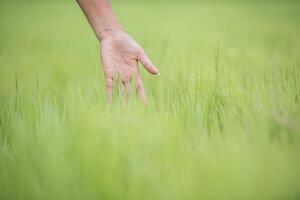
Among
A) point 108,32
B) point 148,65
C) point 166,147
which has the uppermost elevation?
point 108,32

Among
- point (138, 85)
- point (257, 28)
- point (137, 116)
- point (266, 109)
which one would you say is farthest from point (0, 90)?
point (257, 28)

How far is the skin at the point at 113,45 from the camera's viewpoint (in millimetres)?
1660

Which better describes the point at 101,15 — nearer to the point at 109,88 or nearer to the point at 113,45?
the point at 113,45

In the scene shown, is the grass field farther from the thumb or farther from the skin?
the skin

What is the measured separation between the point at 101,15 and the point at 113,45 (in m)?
0.16

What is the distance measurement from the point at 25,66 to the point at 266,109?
206 centimetres

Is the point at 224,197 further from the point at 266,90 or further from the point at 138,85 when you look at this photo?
the point at 138,85

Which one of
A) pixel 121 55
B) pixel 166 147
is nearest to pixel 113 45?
pixel 121 55

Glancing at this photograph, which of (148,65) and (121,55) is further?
(121,55)

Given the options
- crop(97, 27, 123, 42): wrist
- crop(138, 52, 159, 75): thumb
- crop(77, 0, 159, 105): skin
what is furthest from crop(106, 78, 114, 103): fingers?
crop(97, 27, 123, 42): wrist

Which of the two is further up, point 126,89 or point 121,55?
point 121,55

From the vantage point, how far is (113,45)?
173 centimetres

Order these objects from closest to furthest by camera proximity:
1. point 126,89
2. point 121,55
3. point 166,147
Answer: point 166,147 < point 126,89 < point 121,55

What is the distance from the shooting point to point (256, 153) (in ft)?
2.93
